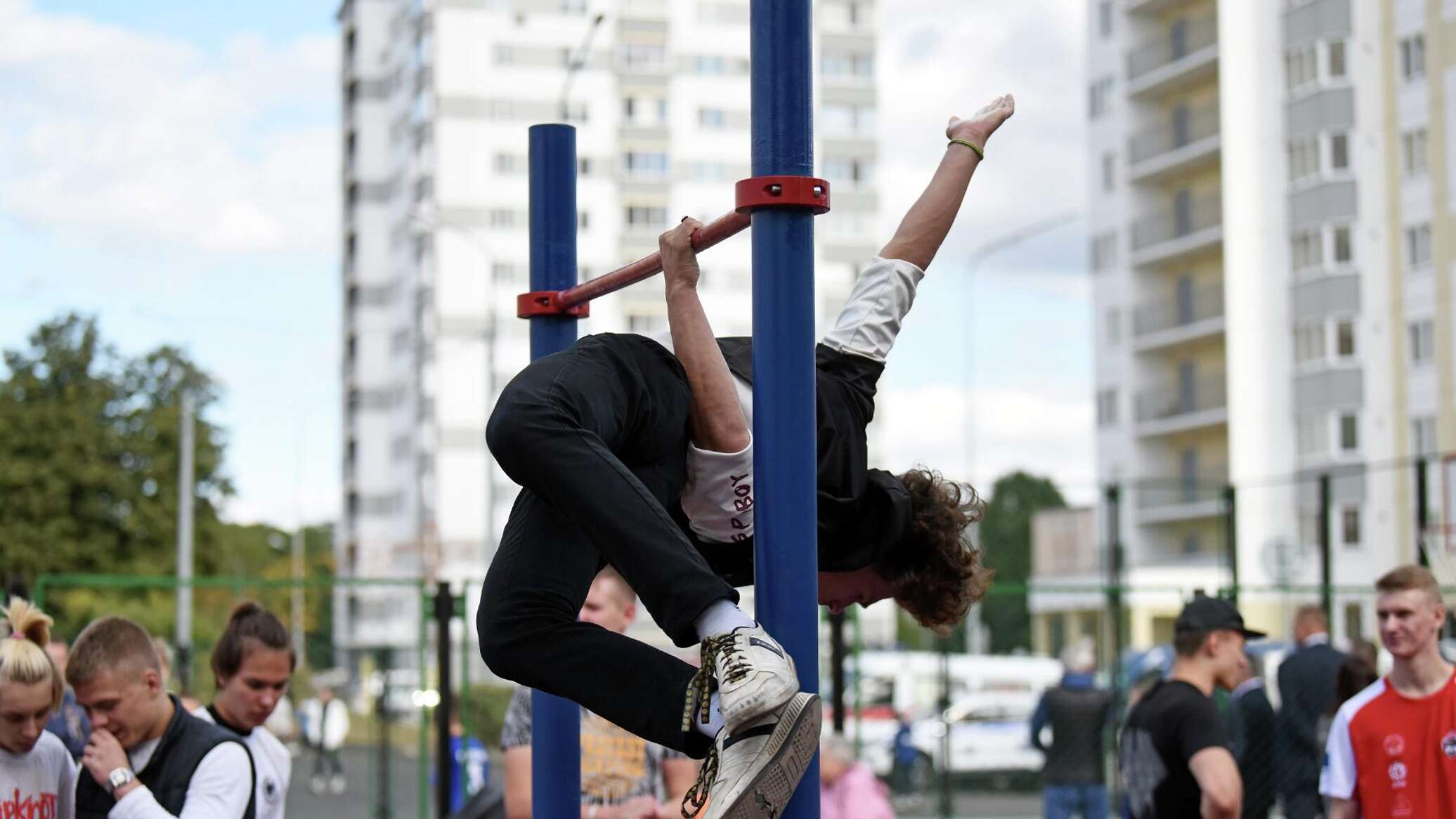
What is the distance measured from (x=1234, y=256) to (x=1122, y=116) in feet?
19.8

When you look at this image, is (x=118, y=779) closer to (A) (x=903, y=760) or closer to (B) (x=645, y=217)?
(A) (x=903, y=760)

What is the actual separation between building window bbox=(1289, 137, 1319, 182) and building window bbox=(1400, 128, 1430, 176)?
2.38m

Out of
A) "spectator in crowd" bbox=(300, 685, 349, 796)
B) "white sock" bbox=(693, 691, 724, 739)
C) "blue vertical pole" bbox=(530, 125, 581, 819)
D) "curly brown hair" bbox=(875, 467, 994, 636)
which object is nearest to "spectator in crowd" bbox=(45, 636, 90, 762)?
"blue vertical pole" bbox=(530, 125, 581, 819)

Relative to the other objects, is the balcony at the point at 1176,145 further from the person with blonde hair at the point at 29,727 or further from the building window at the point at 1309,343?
the person with blonde hair at the point at 29,727

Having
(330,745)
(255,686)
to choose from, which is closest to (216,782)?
(255,686)

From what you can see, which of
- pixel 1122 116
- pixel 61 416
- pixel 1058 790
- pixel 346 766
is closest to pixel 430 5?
pixel 1122 116

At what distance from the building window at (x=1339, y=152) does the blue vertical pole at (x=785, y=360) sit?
3836cm

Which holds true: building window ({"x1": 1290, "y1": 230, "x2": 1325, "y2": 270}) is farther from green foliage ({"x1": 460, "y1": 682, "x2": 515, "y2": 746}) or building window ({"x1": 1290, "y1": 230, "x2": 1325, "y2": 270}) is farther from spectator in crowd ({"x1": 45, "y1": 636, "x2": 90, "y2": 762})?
spectator in crowd ({"x1": 45, "y1": 636, "x2": 90, "y2": 762})

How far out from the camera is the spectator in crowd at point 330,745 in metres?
19.0

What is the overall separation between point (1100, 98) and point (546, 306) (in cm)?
4452

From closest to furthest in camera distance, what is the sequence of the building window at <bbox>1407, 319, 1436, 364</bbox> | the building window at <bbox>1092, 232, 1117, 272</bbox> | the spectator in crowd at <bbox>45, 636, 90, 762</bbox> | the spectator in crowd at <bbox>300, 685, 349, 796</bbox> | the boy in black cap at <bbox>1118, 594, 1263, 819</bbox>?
the boy in black cap at <bbox>1118, 594, 1263, 819</bbox> < the spectator in crowd at <bbox>45, 636, 90, 762</bbox> < the spectator in crowd at <bbox>300, 685, 349, 796</bbox> < the building window at <bbox>1407, 319, 1436, 364</bbox> < the building window at <bbox>1092, 232, 1117, 272</bbox>

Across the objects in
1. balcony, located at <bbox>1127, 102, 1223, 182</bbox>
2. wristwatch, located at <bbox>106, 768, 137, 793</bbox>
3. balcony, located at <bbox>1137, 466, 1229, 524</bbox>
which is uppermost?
balcony, located at <bbox>1127, 102, 1223, 182</bbox>

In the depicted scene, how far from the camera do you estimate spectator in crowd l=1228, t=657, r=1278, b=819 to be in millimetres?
9945

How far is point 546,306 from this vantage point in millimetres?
4414
